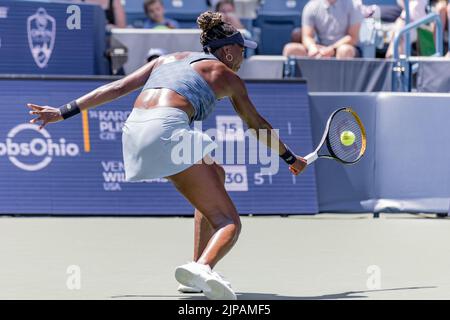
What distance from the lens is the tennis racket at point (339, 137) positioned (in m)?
7.41

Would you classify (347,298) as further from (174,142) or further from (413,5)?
(413,5)

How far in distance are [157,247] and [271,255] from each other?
103 cm

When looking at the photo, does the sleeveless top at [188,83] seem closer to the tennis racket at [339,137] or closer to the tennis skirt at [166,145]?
A: the tennis skirt at [166,145]

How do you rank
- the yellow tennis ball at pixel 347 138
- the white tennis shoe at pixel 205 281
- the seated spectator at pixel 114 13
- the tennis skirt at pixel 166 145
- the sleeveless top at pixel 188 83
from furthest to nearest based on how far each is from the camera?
the seated spectator at pixel 114 13, the yellow tennis ball at pixel 347 138, the sleeveless top at pixel 188 83, the tennis skirt at pixel 166 145, the white tennis shoe at pixel 205 281

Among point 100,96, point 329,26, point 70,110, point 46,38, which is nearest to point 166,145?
point 100,96

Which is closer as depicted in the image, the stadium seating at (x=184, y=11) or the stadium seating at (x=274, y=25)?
the stadium seating at (x=184, y=11)

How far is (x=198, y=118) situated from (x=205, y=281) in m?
1.10

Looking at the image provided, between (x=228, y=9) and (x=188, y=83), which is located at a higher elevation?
(x=228, y=9)

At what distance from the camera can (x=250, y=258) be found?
29.0 feet

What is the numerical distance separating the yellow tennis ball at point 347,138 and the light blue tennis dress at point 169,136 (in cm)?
123

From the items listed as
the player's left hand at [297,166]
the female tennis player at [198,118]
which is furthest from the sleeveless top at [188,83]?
the player's left hand at [297,166]

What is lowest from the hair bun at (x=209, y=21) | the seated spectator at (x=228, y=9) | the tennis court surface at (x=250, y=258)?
the tennis court surface at (x=250, y=258)

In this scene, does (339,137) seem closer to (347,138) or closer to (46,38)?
(347,138)

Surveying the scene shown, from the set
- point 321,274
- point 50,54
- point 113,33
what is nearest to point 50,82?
point 50,54
